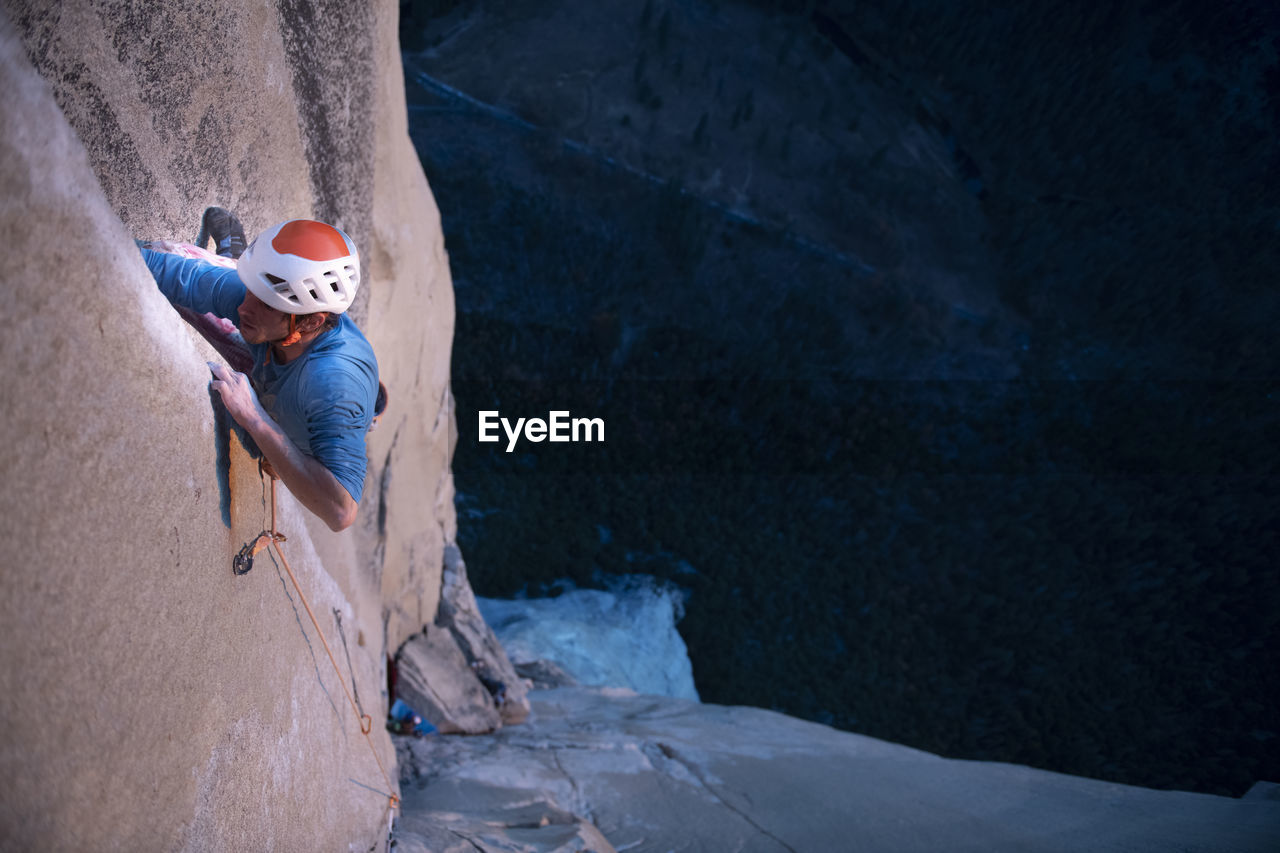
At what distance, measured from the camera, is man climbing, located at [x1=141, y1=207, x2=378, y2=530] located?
245cm

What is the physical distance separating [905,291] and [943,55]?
40.7 ft

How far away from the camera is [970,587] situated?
64.6ft

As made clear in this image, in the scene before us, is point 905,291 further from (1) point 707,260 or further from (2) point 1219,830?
(2) point 1219,830

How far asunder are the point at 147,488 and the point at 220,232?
1.61 metres

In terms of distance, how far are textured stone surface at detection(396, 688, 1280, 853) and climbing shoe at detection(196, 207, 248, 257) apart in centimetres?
319

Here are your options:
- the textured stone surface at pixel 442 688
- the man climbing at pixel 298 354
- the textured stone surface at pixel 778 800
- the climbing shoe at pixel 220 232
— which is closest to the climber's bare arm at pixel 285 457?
the man climbing at pixel 298 354

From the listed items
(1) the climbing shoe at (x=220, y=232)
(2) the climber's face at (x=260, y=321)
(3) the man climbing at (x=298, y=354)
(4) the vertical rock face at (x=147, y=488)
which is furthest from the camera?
(1) the climbing shoe at (x=220, y=232)

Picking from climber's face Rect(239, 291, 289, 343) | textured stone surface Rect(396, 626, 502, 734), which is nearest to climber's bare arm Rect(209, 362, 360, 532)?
climber's face Rect(239, 291, 289, 343)

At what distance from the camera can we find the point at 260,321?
2607 millimetres

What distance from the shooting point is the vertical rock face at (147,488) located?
153cm

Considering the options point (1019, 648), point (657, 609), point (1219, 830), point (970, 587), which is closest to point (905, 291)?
point (970, 587)

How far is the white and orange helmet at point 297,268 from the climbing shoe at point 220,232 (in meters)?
0.66

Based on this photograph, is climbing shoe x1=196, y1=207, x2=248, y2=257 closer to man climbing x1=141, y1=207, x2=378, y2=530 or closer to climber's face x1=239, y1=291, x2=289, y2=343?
man climbing x1=141, y1=207, x2=378, y2=530

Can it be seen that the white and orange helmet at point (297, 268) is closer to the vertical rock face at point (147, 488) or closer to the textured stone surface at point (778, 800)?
the vertical rock face at point (147, 488)
